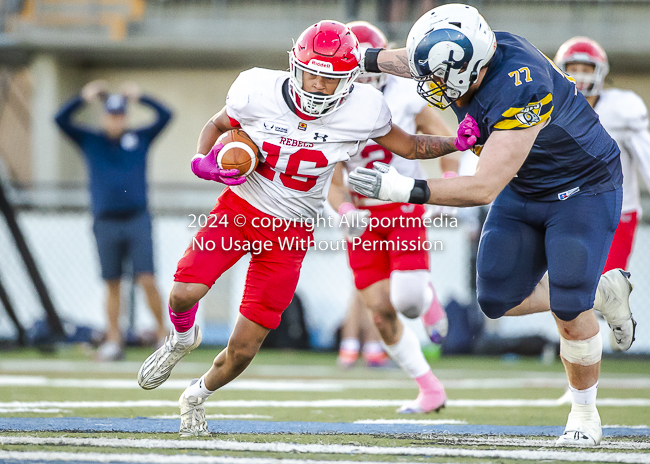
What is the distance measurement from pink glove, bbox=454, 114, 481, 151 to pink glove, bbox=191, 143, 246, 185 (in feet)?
3.06

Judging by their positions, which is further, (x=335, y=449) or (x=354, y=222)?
(x=354, y=222)

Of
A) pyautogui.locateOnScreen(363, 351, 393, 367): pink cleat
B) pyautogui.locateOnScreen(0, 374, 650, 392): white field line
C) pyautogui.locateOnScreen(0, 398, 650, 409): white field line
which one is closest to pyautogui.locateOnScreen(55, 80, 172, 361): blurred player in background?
pyautogui.locateOnScreen(0, 374, 650, 392): white field line

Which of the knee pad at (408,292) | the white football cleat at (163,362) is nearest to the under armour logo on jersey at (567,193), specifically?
the knee pad at (408,292)

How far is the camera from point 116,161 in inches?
302

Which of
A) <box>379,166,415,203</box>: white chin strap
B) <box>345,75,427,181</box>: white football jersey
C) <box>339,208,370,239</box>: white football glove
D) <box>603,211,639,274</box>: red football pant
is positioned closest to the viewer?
<box>379,166,415,203</box>: white chin strap

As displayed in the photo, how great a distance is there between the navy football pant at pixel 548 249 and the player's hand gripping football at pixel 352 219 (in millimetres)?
978

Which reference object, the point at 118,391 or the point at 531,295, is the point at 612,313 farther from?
the point at 118,391

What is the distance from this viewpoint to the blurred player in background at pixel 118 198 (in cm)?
749

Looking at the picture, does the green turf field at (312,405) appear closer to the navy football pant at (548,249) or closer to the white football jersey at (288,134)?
the navy football pant at (548,249)

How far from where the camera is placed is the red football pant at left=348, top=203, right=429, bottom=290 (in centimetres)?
493

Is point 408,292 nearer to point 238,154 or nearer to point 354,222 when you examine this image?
point 354,222

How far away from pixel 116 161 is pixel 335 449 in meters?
5.23

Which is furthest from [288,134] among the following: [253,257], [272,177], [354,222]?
[354,222]

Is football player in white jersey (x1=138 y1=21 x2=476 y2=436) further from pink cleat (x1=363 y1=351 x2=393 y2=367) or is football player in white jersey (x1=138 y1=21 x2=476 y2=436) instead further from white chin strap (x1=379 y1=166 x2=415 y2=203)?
pink cleat (x1=363 y1=351 x2=393 y2=367)
